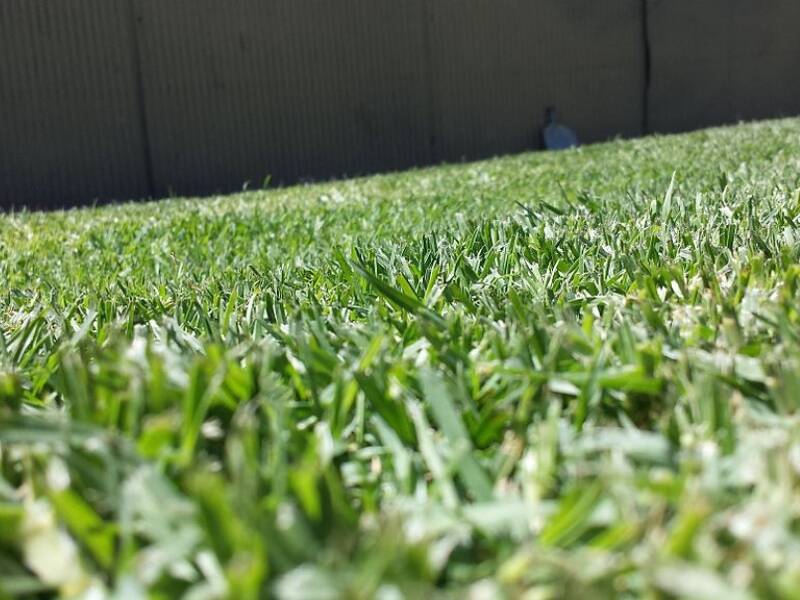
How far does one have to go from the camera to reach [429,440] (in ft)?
2.57

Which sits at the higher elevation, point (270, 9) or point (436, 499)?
point (270, 9)

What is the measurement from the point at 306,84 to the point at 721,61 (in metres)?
7.65

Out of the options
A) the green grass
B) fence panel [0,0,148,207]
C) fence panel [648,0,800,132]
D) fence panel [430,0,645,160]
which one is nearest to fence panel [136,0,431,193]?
fence panel [0,0,148,207]

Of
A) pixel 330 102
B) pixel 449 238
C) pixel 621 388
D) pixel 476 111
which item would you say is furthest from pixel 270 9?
pixel 621 388

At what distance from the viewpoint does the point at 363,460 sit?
0.84 m

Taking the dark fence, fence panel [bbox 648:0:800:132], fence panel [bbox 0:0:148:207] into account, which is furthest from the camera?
fence panel [bbox 648:0:800:132]

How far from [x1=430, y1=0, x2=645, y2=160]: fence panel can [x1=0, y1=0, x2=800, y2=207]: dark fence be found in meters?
0.02

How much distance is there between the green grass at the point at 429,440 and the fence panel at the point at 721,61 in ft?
43.6

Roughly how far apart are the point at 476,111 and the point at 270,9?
10.4 feet

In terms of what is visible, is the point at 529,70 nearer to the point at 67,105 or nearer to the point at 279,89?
the point at 279,89

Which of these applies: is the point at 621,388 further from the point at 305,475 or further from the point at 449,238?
the point at 449,238

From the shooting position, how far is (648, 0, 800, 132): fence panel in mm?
14133

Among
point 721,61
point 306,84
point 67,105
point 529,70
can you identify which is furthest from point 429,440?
point 721,61

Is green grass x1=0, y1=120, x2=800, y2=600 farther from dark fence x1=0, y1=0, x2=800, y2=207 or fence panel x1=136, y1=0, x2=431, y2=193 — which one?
fence panel x1=136, y1=0, x2=431, y2=193
